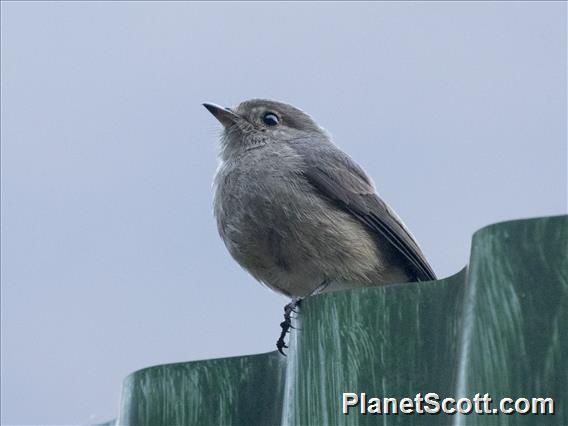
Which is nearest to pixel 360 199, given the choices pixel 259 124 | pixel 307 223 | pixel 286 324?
pixel 307 223

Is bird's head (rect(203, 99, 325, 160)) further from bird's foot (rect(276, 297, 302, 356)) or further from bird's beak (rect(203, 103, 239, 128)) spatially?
bird's foot (rect(276, 297, 302, 356))

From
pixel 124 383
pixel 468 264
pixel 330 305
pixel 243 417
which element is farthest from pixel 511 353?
pixel 124 383

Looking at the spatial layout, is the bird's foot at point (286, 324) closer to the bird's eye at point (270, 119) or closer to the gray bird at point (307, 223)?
the gray bird at point (307, 223)

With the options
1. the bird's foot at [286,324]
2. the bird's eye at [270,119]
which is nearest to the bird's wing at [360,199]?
the bird's eye at [270,119]

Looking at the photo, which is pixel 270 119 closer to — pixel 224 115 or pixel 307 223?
pixel 224 115

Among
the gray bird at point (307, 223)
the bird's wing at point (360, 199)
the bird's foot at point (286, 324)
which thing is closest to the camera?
the bird's foot at point (286, 324)

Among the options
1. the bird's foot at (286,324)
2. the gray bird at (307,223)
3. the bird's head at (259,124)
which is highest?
the bird's head at (259,124)

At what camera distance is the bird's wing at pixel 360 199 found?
648 cm

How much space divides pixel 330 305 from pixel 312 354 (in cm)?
20

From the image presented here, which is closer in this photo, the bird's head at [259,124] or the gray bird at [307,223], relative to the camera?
the gray bird at [307,223]

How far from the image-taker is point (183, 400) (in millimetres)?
4699

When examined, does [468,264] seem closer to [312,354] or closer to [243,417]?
[312,354]

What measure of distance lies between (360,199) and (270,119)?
1110 mm

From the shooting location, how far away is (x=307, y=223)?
618cm
